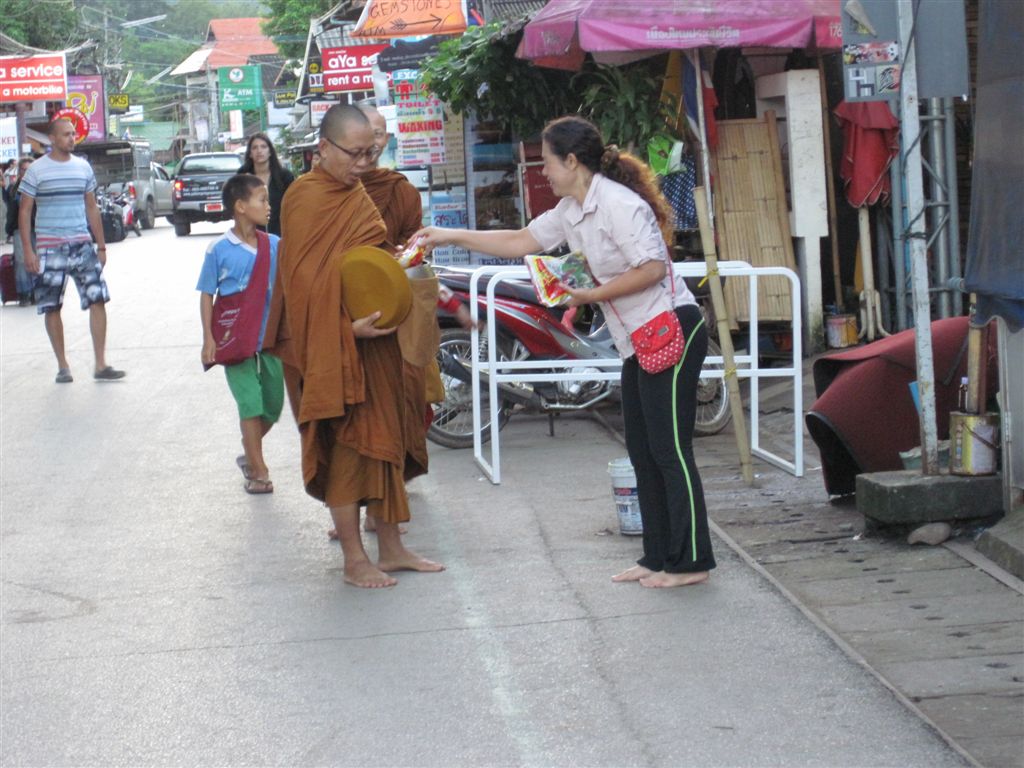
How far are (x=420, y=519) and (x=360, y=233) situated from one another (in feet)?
6.06

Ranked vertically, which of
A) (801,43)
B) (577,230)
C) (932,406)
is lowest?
(932,406)

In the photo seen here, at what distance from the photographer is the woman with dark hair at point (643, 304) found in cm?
561

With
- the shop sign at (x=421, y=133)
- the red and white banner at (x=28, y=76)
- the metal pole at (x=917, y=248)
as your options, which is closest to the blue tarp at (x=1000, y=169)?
the metal pole at (x=917, y=248)

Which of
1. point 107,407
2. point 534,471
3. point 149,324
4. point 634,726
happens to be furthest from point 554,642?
point 149,324

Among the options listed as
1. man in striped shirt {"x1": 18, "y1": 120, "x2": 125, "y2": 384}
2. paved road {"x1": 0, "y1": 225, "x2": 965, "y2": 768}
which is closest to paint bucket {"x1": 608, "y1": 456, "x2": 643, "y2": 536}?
paved road {"x1": 0, "y1": 225, "x2": 965, "y2": 768}

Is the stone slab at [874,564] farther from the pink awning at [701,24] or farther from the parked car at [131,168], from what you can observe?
the parked car at [131,168]

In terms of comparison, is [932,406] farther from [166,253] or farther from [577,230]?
[166,253]

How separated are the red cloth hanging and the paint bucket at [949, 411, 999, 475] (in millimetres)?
4786

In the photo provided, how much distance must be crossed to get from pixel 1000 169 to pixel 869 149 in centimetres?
490

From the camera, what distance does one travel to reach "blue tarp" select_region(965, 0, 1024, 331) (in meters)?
5.84

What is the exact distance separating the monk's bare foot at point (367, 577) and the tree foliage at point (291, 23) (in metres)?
42.5

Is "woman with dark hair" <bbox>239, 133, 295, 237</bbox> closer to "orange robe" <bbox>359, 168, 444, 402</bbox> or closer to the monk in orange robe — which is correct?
"orange robe" <bbox>359, 168, 444, 402</bbox>

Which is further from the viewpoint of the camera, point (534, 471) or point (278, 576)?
point (534, 471)

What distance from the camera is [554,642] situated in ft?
17.3
